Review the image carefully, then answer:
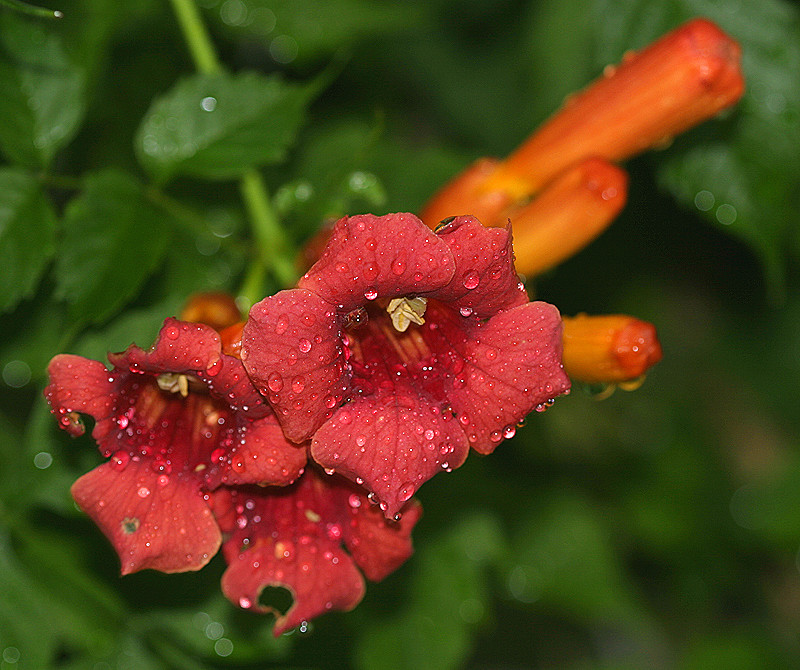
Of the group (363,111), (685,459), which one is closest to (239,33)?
(363,111)

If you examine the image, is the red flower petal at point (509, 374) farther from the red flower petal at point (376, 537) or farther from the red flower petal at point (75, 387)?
the red flower petal at point (75, 387)

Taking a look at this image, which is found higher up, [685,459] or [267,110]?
[267,110]

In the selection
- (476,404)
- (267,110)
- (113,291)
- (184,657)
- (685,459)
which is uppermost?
(267,110)

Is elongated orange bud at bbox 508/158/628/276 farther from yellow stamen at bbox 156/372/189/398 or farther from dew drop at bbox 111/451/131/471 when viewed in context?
dew drop at bbox 111/451/131/471

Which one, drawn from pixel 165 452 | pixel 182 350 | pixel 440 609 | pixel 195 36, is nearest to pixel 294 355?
pixel 182 350

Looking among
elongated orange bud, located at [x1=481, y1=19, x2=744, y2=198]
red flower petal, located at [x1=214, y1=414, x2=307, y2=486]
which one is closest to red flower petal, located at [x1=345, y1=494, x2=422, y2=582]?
red flower petal, located at [x1=214, y1=414, x2=307, y2=486]

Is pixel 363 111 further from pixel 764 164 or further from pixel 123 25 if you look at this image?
pixel 764 164

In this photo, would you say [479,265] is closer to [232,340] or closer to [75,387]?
[232,340]
